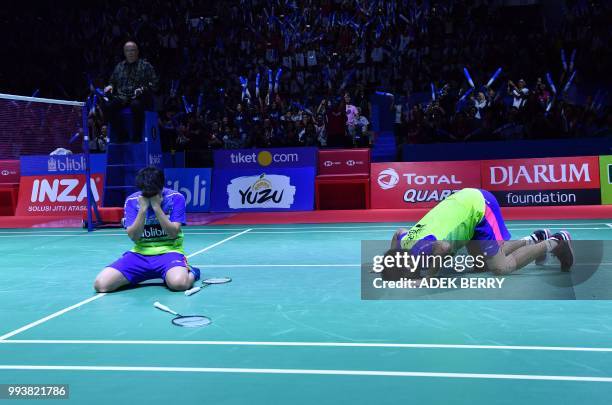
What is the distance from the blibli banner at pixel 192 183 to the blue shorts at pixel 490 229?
9611mm

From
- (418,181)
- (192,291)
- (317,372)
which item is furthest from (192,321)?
(418,181)

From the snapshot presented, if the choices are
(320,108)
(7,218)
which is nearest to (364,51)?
(320,108)

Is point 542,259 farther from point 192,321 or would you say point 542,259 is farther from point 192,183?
point 192,183

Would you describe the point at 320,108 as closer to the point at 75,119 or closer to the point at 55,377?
the point at 75,119

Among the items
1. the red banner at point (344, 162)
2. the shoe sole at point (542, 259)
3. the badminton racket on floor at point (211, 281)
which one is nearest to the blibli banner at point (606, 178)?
the red banner at point (344, 162)

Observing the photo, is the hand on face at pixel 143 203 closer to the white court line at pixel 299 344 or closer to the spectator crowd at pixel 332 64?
the white court line at pixel 299 344

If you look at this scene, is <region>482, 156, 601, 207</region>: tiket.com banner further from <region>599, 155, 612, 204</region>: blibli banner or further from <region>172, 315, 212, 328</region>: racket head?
<region>172, 315, 212, 328</region>: racket head

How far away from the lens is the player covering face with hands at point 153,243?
230 inches

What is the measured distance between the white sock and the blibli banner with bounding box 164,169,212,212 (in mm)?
9800

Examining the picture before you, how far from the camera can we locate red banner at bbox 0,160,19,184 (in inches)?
600

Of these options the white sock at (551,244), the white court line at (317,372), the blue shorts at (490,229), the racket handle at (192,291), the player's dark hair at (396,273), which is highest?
the blue shorts at (490,229)

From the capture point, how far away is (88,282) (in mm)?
6590

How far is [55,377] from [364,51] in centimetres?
1797

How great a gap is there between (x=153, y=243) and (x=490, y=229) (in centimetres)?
321
